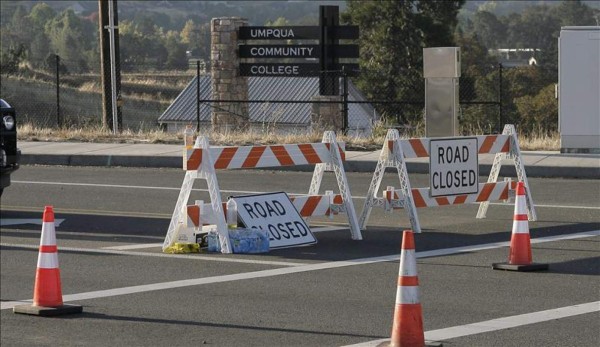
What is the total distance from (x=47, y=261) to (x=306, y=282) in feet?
7.90

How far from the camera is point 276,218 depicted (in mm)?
12680

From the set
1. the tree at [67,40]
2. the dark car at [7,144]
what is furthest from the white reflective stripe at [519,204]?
the tree at [67,40]

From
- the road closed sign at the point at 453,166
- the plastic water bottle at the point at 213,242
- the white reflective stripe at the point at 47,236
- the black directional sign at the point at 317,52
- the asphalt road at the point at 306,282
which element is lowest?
the asphalt road at the point at 306,282

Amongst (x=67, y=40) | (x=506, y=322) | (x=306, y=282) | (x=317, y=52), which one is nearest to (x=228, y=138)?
(x=317, y=52)

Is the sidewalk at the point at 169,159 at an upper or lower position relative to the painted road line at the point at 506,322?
upper

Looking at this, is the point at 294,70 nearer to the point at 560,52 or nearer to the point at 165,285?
the point at 560,52

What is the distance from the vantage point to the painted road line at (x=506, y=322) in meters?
8.58

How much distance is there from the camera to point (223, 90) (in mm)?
31922

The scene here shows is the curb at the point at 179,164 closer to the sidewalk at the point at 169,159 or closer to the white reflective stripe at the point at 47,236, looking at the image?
the sidewalk at the point at 169,159

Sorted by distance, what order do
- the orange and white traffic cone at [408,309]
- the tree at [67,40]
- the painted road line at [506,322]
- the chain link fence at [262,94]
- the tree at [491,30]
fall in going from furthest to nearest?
the tree at [491,30] → the tree at [67,40] → the chain link fence at [262,94] → the painted road line at [506,322] → the orange and white traffic cone at [408,309]

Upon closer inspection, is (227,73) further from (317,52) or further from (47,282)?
(47,282)

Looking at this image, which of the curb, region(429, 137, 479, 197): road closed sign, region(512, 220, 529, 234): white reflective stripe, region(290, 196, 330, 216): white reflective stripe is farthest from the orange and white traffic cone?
the curb

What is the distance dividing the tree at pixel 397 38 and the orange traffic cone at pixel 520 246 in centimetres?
4459

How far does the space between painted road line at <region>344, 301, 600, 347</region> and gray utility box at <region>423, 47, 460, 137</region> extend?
11413 millimetres
